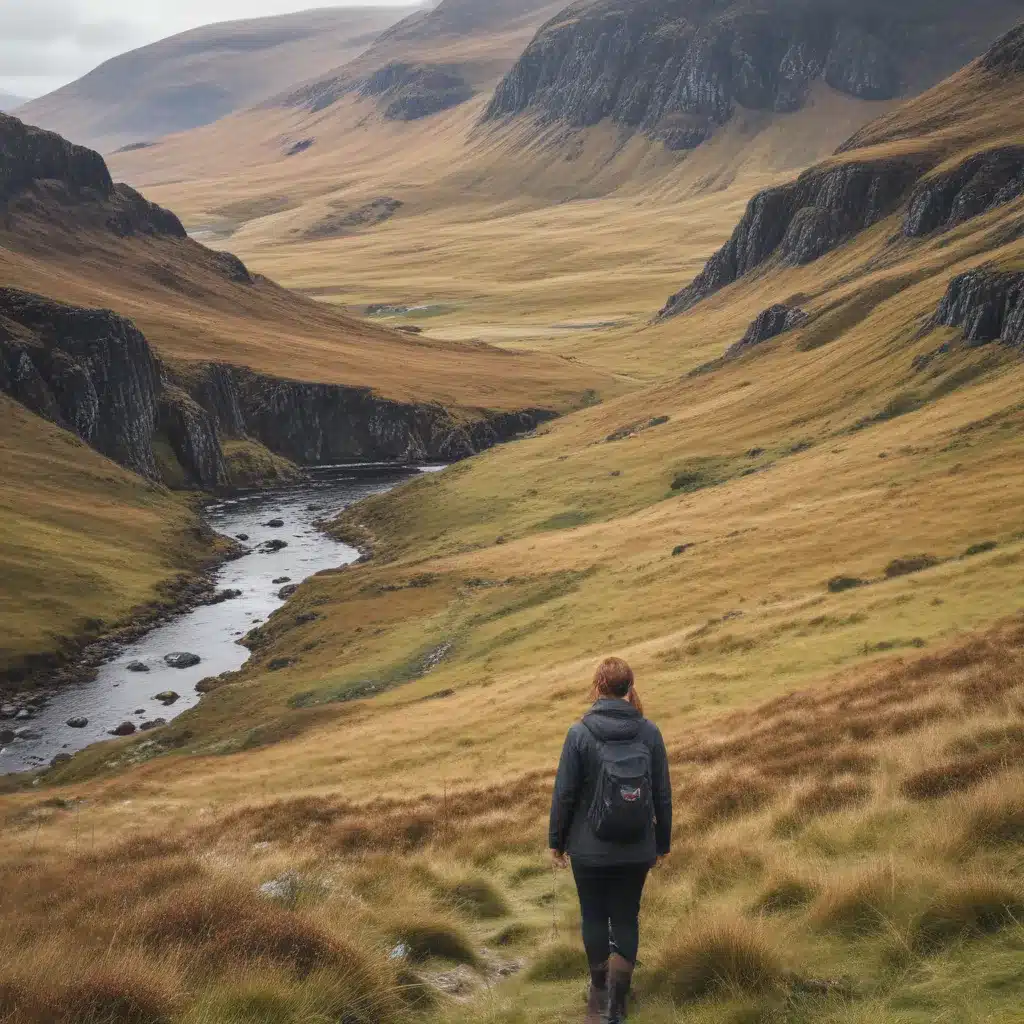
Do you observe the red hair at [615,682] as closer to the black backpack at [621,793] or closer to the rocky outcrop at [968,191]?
the black backpack at [621,793]

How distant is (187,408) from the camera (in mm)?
144125

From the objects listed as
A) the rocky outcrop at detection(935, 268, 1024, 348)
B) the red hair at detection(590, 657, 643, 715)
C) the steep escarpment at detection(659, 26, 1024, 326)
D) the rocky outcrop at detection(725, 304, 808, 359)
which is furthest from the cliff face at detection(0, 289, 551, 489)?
the red hair at detection(590, 657, 643, 715)

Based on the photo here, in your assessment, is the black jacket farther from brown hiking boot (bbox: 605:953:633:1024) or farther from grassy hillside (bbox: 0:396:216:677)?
grassy hillside (bbox: 0:396:216:677)

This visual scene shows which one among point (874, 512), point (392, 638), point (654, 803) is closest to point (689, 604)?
point (874, 512)

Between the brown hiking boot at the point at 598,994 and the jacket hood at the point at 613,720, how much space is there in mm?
2573

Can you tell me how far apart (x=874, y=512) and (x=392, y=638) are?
30344mm

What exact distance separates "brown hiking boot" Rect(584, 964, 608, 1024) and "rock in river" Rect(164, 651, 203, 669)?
67.2 meters

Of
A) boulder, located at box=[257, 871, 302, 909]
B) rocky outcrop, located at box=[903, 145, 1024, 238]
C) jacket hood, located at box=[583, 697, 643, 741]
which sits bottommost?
boulder, located at box=[257, 871, 302, 909]

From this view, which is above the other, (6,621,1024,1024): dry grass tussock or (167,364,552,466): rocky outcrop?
(6,621,1024,1024): dry grass tussock

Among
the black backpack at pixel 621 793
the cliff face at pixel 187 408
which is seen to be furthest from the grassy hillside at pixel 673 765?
the cliff face at pixel 187 408

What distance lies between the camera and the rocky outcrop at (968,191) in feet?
502

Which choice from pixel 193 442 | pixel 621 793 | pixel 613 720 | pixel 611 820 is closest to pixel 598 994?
pixel 611 820

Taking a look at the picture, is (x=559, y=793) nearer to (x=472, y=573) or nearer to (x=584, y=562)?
(x=584, y=562)

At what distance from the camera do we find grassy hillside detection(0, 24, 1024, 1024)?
39.1ft
